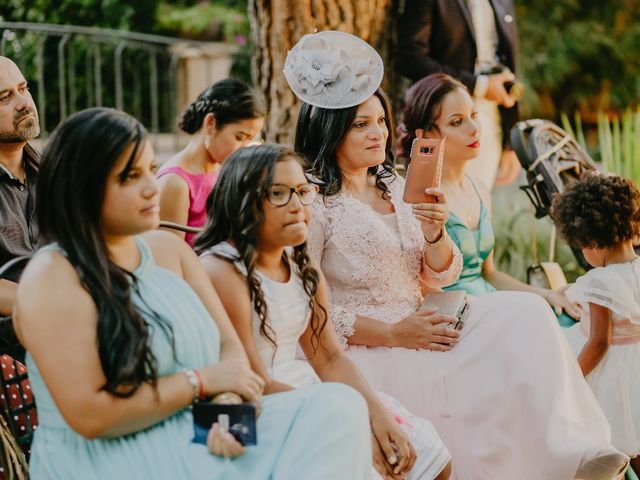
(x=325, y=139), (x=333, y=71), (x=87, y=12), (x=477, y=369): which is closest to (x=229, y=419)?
(x=477, y=369)

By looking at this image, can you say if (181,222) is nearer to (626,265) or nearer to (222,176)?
(222,176)

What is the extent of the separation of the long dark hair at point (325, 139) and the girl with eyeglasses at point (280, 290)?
64 cm

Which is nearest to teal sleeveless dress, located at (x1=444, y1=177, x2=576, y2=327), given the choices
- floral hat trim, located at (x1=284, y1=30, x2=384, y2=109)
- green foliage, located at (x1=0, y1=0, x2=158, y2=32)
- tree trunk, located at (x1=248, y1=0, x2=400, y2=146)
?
floral hat trim, located at (x1=284, y1=30, x2=384, y2=109)

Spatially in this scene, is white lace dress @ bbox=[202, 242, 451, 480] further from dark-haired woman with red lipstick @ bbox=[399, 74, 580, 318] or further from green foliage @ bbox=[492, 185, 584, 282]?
green foliage @ bbox=[492, 185, 584, 282]

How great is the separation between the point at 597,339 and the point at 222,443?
1756mm

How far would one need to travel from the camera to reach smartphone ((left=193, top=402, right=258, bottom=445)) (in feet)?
6.74

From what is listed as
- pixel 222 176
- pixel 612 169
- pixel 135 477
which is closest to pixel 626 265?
pixel 222 176

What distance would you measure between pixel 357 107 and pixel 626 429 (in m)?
1.42

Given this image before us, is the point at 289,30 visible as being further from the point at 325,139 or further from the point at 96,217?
the point at 96,217

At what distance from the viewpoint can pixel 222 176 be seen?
263 cm

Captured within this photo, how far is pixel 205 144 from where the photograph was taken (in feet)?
12.8

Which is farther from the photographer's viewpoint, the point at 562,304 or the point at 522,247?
the point at 522,247

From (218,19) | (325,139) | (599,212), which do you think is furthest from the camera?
(218,19)

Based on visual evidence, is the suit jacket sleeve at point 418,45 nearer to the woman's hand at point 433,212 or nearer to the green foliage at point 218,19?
the woman's hand at point 433,212
